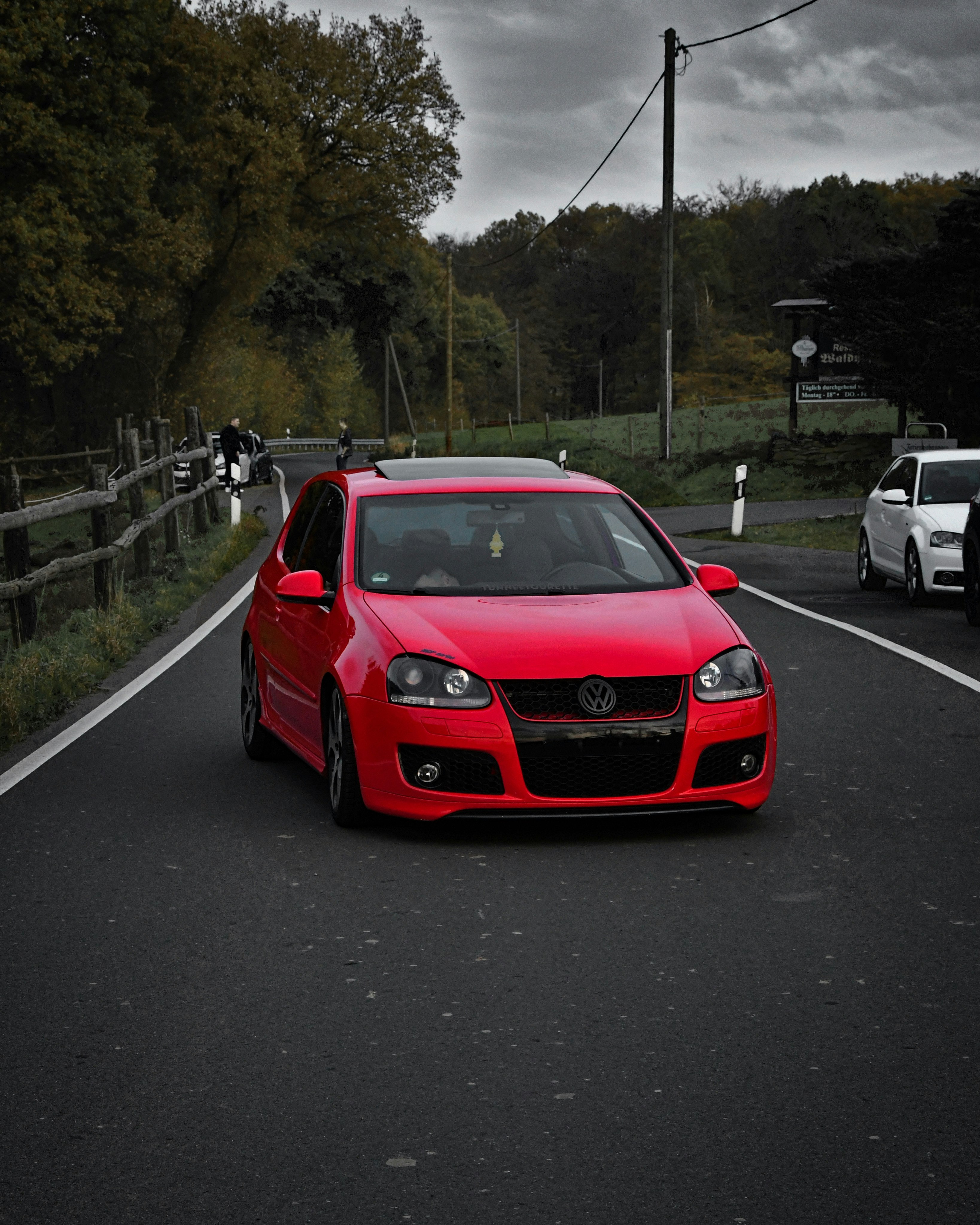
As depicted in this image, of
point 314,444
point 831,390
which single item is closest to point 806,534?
point 831,390

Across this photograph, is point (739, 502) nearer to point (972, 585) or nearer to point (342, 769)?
point (972, 585)

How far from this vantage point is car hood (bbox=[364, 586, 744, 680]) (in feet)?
23.1

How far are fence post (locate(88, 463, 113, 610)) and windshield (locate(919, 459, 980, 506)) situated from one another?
7471mm

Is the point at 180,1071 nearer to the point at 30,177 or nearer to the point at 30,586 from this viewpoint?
the point at 30,586

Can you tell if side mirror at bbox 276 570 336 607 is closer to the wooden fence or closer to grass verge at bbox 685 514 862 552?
the wooden fence

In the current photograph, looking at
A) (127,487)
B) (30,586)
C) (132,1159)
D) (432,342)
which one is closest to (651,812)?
(132,1159)

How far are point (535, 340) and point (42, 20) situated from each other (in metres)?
111

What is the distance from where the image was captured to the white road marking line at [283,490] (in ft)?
116

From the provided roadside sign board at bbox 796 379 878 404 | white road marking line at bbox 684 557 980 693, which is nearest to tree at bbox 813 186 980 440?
roadside sign board at bbox 796 379 878 404

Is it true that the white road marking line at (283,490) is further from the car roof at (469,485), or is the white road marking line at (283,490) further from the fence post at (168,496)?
the car roof at (469,485)

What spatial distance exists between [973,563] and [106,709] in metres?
7.72

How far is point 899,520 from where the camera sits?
17.2 m

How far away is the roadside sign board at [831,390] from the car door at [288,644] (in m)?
34.6

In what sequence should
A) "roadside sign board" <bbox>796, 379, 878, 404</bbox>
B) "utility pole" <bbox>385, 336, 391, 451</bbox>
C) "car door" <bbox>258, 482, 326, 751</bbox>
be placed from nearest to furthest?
"car door" <bbox>258, 482, 326, 751</bbox> → "roadside sign board" <bbox>796, 379, 878, 404</bbox> → "utility pole" <bbox>385, 336, 391, 451</bbox>
